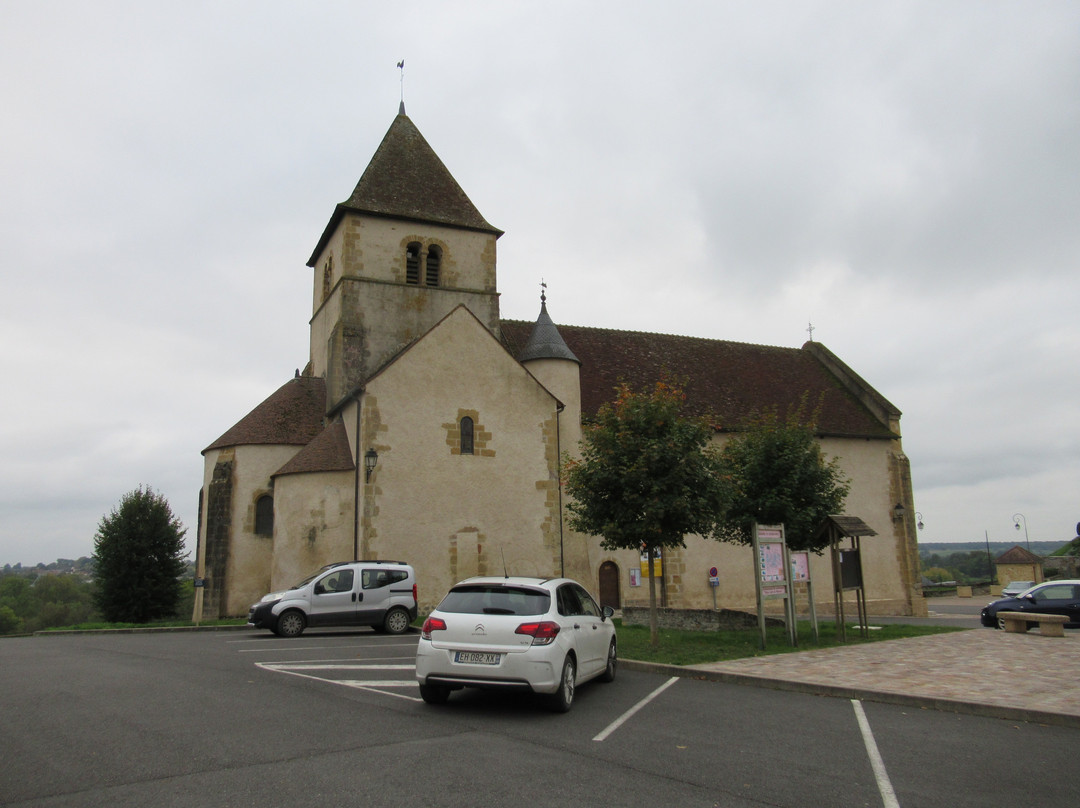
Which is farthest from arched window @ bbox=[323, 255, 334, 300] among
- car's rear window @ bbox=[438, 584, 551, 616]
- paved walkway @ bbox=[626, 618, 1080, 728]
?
car's rear window @ bbox=[438, 584, 551, 616]

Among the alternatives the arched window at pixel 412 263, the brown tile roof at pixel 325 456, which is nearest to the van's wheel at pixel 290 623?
the brown tile roof at pixel 325 456

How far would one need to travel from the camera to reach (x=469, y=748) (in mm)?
6668

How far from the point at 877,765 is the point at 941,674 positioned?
5.40 m

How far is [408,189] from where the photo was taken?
2873 centimetres

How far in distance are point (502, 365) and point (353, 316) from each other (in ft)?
18.6

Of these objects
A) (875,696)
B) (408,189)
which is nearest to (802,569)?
(875,696)

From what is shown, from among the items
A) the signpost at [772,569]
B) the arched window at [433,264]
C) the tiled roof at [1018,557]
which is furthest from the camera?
the tiled roof at [1018,557]

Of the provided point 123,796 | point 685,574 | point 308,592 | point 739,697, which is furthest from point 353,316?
point 123,796

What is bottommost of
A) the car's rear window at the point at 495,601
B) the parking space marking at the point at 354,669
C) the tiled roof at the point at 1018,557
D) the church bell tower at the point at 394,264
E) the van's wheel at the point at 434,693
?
the parking space marking at the point at 354,669

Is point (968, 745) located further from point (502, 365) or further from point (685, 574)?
point (685, 574)

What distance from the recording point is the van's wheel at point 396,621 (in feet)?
→ 58.0

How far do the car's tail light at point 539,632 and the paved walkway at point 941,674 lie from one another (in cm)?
379

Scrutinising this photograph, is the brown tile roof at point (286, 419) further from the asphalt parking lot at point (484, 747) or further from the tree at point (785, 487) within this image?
the asphalt parking lot at point (484, 747)

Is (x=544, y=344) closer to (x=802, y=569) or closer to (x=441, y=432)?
(x=441, y=432)
